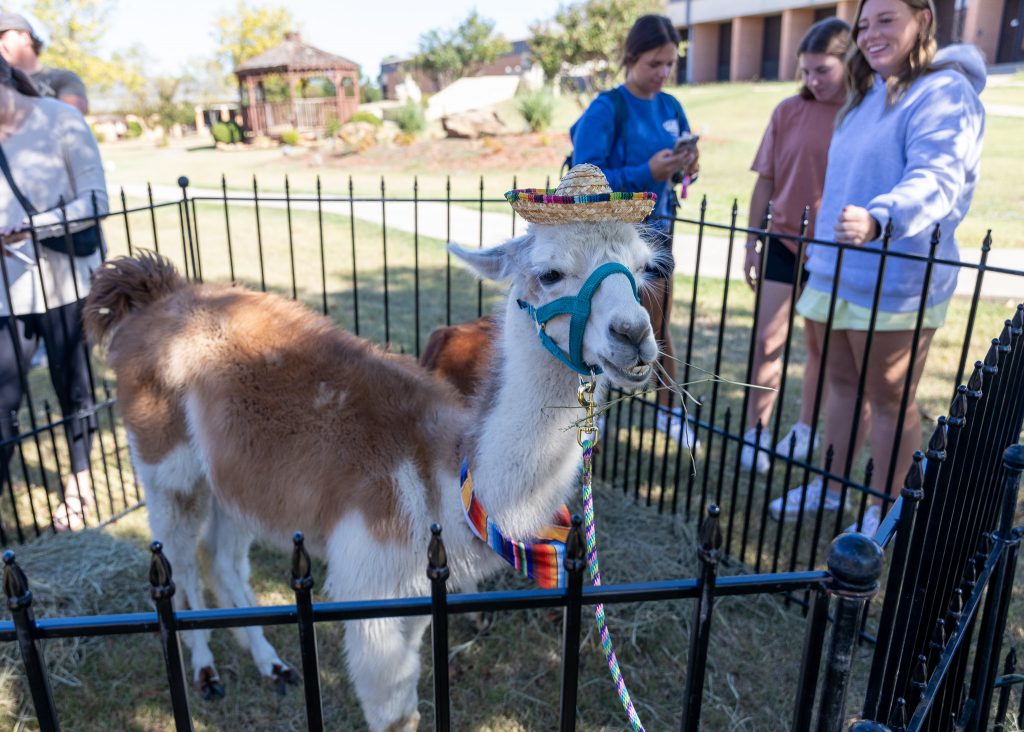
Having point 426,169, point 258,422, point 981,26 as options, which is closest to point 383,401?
point 258,422

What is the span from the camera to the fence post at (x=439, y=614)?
3.69 feet

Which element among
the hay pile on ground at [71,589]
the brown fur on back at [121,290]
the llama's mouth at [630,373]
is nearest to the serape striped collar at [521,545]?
the llama's mouth at [630,373]

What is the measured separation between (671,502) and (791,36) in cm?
4068

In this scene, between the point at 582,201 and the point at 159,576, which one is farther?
the point at 582,201

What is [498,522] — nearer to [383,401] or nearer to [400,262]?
[383,401]

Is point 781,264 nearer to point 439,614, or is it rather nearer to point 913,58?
point 913,58

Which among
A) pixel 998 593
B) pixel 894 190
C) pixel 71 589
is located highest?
pixel 894 190

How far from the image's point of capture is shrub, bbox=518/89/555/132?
74.3 feet

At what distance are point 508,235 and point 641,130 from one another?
6.27 meters

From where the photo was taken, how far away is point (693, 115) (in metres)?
27.7

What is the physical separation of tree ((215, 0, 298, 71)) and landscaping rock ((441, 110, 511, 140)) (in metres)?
32.4

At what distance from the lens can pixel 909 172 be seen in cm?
298

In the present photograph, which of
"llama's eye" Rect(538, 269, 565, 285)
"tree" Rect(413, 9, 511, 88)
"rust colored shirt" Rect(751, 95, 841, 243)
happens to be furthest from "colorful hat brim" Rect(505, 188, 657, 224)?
"tree" Rect(413, 9, 511, 88)

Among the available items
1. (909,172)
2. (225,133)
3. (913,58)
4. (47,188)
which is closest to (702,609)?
(909,172)
